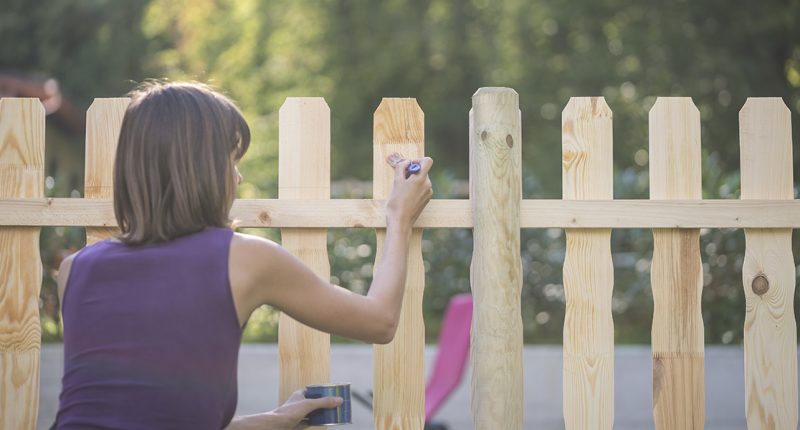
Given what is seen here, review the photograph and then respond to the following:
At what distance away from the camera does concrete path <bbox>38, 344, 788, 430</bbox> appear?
5469mm

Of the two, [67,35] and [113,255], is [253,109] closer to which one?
[67,35]

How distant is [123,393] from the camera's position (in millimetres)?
1794

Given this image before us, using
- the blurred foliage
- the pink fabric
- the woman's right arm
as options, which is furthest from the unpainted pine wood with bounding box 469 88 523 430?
the blurred foliage

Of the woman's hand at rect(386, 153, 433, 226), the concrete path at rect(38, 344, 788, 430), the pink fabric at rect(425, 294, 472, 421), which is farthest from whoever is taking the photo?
the concrete path at rect(38, 344, 788, 430)

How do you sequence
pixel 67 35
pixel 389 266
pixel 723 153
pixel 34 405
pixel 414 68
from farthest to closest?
pixel 414 68 → pixel 67 35 → pixel 723 153 → pixel 34 405 → pixel 389 266

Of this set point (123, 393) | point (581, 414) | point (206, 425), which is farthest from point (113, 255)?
point (581, 414)

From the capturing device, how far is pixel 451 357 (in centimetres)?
521

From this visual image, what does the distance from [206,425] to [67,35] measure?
17.9 meters

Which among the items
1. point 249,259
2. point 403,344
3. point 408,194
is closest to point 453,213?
point 408,194

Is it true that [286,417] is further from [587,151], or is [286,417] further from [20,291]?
[587,151]

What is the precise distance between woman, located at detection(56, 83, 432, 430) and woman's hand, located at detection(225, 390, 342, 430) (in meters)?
0.20

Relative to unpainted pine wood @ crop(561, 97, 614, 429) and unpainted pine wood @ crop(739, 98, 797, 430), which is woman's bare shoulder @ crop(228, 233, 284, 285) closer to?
unpainted pine wood @ crop(561, 97, 614, 429)

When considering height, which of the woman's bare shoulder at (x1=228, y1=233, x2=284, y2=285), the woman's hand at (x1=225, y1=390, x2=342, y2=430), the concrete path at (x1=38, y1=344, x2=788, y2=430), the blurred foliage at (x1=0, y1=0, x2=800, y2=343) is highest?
the blurred foliage at (x1=0, y1=0, x2=800, y2=343)

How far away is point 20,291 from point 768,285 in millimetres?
2162
